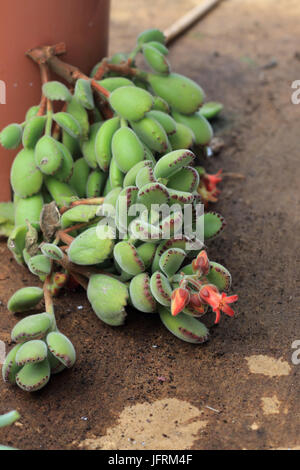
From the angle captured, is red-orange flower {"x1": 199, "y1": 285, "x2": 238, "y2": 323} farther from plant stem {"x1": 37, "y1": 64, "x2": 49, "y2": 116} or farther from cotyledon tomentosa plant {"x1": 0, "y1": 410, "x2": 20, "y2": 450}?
plant stem {"x1": 37, "y1": 64, "x2": 49, "y2": 116}

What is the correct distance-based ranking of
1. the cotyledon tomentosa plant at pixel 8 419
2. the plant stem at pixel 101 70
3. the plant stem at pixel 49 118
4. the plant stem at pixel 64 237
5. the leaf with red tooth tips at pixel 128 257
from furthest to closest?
the plant stem at pixel 101 70, the plant stem at pixel 49 118, the plant stem at pixel 64 237, the leaf with red tooth tips at pixel 128 257, the cotyledon tomentosa plant at pixel 8 419

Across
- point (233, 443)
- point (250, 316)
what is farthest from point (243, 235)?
point (233, 443)

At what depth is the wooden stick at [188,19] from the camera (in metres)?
2.76

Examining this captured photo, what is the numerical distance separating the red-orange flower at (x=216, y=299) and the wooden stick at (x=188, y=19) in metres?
1.78

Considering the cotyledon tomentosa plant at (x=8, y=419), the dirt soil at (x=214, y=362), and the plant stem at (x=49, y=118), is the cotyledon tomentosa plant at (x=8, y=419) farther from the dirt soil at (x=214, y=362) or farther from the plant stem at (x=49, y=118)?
the plant stem at (x=49, y=118)

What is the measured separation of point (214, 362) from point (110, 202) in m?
0.40

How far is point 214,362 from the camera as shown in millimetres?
1266

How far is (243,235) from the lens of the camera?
64.9 inches

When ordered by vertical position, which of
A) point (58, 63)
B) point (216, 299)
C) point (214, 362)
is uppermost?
point (58, 63)

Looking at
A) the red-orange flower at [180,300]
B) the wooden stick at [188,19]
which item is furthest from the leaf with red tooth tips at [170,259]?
the wooden stick at [188,19]

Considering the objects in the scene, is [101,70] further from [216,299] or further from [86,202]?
[216,299]

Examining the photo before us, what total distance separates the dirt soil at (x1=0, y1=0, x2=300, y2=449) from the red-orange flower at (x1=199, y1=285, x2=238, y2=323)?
0.19m

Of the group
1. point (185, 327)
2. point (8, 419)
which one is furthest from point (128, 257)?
point (8, 419)

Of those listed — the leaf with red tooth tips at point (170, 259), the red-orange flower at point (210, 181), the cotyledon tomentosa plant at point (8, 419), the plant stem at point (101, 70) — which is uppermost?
the plant stem at point (101, 70)
